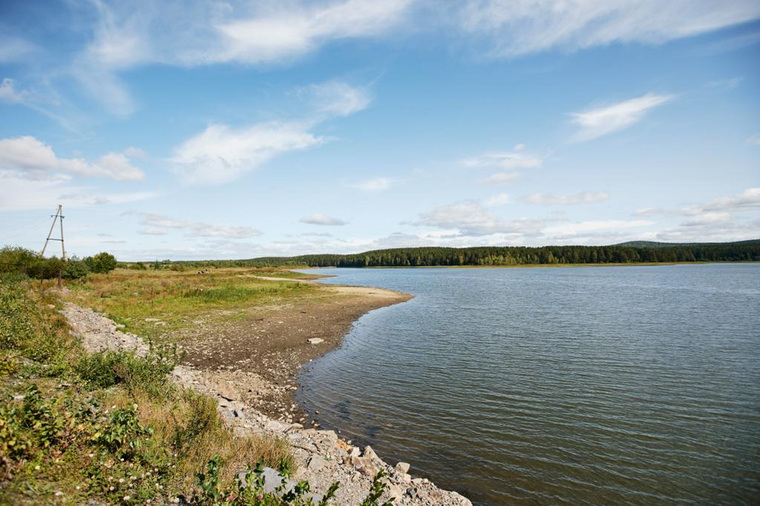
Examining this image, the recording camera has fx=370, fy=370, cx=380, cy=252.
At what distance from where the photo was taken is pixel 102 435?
743 centimetres

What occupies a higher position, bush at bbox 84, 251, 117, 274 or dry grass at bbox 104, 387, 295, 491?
bush at bbox 84, 251, 117, 274

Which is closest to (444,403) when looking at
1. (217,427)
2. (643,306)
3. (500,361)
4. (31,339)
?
(500,361)

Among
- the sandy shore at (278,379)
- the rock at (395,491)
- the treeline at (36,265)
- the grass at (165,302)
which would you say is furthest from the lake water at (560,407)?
the treeline at (36,265)

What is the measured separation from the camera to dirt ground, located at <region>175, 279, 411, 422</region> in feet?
58.5

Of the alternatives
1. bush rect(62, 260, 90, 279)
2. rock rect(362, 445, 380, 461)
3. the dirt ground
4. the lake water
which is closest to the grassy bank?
rock rect(362, 445, 380, 461)

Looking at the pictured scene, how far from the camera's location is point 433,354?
1013 inches

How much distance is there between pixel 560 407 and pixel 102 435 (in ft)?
54.6

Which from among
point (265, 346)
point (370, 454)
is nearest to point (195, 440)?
point (370, 454)

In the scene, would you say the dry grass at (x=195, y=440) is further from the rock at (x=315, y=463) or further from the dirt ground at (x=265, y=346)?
the dirt ground at (x=265, y=346)

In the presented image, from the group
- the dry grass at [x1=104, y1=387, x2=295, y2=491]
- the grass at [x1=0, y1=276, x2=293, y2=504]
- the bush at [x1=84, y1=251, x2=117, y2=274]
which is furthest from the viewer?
the bush at [x1=84, y1=251, x2=117, y2=274]

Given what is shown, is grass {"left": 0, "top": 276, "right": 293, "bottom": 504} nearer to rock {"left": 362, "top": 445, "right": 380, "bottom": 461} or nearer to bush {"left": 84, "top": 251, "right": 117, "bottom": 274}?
rock {"left": 362, "top": 445, "right": 380, "bottom": 461}

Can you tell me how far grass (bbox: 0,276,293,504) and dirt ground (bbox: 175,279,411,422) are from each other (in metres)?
5.46

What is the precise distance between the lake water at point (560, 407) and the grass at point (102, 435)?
20.1 ft

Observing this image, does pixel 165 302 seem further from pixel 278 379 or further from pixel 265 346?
pixel 278 379
